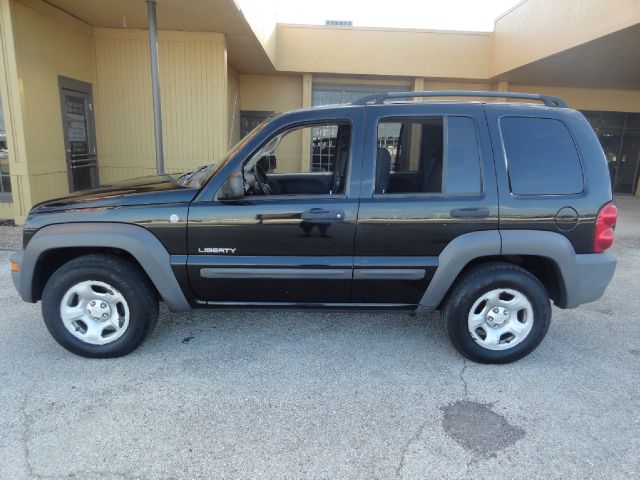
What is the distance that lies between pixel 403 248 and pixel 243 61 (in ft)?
33.4

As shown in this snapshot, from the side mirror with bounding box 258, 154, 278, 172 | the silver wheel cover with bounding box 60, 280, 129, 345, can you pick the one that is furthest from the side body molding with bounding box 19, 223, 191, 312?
the side mirror with bounding box 258, 154, 278, 172

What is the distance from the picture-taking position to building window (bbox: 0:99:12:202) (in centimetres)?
747

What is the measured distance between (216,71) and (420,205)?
24.0ft

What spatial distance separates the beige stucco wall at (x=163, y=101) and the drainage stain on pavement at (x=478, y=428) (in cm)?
789

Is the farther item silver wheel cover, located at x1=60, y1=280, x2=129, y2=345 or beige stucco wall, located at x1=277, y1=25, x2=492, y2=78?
beige stucco wall, located at x1=277, y1=25, x2=492, y2=78

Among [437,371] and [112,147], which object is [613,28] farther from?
[112,147]

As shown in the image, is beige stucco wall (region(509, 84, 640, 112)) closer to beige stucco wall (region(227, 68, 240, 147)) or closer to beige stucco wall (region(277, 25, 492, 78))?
beige stucco wall (region(277, 25, 492, 78))

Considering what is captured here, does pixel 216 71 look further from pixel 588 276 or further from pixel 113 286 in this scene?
pixel 588 276

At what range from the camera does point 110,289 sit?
3.37 metres

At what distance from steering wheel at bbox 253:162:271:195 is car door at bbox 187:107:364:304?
43cm

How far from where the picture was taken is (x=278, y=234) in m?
3.31

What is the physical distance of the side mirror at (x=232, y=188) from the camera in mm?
3211

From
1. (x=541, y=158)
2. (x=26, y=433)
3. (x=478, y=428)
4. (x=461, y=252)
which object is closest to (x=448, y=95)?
(x=541, y=158)

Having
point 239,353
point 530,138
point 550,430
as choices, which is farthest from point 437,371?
point 530,138
